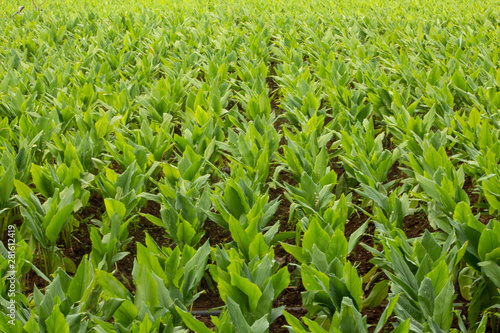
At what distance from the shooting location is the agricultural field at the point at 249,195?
1.99 m

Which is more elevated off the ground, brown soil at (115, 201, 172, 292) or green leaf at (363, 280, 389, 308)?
green leaf at (363, 280, 389, 308)

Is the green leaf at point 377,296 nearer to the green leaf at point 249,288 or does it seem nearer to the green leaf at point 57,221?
the green leaf at point 249,288

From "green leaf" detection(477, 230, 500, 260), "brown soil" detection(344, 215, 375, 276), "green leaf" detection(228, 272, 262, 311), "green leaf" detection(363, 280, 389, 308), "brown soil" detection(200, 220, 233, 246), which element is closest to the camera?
"green leaf" detection(228, 272, 262, 311)

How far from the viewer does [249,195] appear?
9.02 feet

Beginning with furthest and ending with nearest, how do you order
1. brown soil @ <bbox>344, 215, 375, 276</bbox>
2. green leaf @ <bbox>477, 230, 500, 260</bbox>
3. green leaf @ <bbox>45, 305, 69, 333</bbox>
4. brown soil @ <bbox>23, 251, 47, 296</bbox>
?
brown soil @ <bbox>344, 215, 375, 276</bbox> → brown soil @ <bbox>23, 251, 47, 296</bbox> → green leaf @ <bbox>477, 230, 500, 260</bbox> → green leaf @ <bbox>45, 305, 69, 333</bbox>

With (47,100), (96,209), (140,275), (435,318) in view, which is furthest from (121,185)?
(47,100)

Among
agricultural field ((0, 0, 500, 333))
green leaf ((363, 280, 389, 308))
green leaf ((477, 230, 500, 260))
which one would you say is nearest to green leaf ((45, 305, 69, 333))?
agricultural field ((0, 0, 500, 333))

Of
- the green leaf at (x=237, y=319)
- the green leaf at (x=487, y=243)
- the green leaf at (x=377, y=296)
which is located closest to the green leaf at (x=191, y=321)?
the green leaf at (x=237, y=319)

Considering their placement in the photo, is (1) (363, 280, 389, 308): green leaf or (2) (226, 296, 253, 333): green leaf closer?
(2) (226, 296, 253, 333): green leaf

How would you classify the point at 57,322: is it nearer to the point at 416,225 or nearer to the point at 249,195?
the point at 249,195

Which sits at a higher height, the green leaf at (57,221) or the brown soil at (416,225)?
the green leaf at (57,221)

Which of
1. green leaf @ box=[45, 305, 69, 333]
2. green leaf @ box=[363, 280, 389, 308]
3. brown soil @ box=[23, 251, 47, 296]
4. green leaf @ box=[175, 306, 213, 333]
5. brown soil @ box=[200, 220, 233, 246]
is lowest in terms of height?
brown soil @ box=[200, 220, 233, 246]

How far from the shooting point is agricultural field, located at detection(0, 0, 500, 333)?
6.54ft

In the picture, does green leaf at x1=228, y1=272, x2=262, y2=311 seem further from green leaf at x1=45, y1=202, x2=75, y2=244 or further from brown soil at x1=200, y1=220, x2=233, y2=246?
brown soil at x1=200, y1=220, x2=233, y2=246
